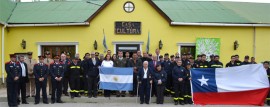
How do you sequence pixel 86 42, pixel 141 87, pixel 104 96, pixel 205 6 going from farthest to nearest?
pixel 205 6
pixel 86 42
pixel 104 96
pixel 141 87

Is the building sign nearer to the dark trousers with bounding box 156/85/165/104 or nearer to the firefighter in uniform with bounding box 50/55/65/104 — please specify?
the firefighter in uniform with bounding box 50/55/65/104

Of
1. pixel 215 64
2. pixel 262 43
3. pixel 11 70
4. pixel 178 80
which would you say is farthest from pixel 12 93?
pixel 262 43

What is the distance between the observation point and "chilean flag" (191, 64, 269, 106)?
12.9m

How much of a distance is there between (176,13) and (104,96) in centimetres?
815

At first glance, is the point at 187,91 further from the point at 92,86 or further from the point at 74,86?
the point at 74,86

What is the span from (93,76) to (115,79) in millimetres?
849

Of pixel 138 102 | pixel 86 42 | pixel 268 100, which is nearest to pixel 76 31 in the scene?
pixel 86 42

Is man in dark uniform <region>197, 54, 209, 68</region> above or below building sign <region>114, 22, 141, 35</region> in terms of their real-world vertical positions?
below

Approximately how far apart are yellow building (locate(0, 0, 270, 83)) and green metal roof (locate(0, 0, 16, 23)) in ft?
0.24

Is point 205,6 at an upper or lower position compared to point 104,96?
upper

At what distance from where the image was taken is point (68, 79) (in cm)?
1353

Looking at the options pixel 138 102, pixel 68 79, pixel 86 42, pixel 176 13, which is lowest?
pixel 138 102

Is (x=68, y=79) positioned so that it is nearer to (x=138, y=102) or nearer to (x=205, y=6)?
(x=138, y=102)

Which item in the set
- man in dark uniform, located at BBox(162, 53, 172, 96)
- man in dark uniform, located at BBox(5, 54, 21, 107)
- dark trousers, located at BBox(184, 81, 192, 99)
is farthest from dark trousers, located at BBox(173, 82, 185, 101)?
man in dark uniform, located at BBox(5, 54, 21, 107)
